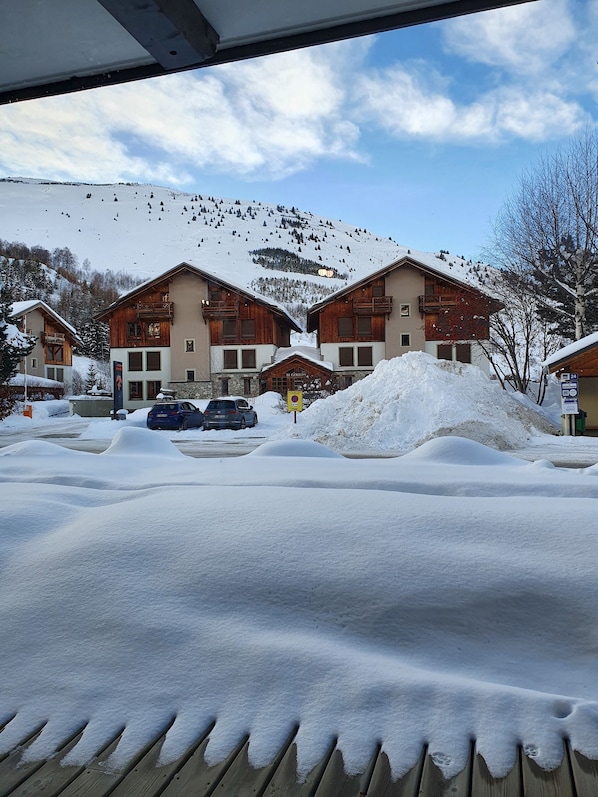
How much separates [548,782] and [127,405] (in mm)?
39121

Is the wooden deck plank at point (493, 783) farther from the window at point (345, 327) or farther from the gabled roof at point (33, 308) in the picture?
the gabled roof at point (33, 308)

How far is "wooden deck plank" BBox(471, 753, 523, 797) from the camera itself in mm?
1721

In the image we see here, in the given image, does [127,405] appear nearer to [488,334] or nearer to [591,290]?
[488,334]

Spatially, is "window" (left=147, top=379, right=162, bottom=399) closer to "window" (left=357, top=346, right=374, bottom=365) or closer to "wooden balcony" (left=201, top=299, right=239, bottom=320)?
"wooden balcony" (left=201, top=299, right=239, bottom=320)

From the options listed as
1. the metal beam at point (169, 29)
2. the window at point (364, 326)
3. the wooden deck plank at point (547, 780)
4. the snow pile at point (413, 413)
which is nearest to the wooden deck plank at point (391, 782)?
the wooden deck plank at point (547, 780)

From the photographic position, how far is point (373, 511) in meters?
3.30

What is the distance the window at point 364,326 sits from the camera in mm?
37188

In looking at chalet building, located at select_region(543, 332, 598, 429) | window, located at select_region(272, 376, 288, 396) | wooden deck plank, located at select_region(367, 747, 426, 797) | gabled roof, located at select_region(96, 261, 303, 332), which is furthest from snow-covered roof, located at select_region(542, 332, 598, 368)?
gabled roof, located at select_region(96, 261, 303, 332)

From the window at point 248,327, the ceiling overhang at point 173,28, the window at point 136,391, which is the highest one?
the window at point 248,327

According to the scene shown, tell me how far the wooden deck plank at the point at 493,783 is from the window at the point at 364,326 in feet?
118

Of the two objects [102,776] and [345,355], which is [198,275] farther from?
[102,776]

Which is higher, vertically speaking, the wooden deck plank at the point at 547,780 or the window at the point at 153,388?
the window at the point at 153,388

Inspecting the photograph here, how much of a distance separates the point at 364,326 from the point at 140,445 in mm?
31591

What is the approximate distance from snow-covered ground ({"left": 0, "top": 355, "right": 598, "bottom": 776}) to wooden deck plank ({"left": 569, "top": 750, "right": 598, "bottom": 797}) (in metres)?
0.04
